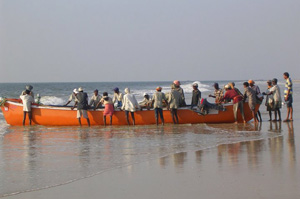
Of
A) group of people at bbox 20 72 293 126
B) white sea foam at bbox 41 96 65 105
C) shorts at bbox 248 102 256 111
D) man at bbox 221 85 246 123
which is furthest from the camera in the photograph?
white sea foam at bbox 41 96 65 105

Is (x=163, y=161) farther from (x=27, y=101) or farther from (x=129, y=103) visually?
(x=27, y=101)

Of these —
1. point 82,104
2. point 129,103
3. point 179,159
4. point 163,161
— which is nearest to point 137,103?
point 129,103

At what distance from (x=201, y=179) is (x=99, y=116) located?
33.0 ft

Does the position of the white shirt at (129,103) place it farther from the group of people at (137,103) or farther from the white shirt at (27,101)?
the white shirt at (27,101)

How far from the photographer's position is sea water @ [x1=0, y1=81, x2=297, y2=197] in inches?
321

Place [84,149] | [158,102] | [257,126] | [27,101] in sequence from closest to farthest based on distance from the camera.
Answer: [84,149] < [257,126] < [158,102] < [27,101]

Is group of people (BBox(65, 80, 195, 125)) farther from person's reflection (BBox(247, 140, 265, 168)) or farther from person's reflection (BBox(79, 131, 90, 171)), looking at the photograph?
person's reflection (BBox(247, 140, 265, 168))

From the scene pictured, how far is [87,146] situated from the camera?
38.3ft

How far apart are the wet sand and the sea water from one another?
18.1 inches

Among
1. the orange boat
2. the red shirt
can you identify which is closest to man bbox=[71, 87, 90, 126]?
the orange boat

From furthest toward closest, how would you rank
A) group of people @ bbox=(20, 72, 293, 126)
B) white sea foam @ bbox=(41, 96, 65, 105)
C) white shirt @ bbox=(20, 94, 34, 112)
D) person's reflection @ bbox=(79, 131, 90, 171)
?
white sea foam @ bbox=(41, 96, 65, 105), white shirt @ bbox=(20, 94, 34, 112), group of people @ bbox=(20, 72, 293, 126), person's reflection @ bbox=(79, 131, 90, 171)

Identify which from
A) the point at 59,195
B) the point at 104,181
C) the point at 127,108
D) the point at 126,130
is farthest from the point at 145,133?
the point at 59,195

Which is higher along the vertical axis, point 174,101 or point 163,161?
point 174,101

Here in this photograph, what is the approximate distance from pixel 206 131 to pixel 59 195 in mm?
8308
